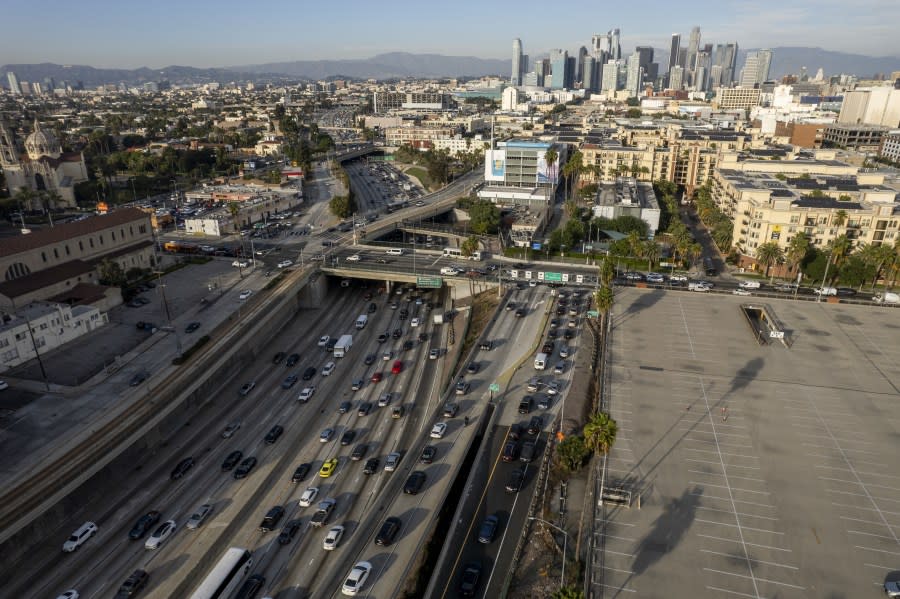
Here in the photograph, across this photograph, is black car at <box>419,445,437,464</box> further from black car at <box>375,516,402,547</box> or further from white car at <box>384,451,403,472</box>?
black car at <box>375,516,402,547</box>

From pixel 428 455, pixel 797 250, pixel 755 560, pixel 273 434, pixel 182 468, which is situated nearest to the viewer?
pixel 755 560

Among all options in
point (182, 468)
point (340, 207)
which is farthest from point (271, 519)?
point (340, 207)

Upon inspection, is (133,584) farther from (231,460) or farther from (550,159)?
(550,159)

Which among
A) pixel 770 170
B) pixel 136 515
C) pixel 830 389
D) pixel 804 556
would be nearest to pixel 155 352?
pixel 136 515

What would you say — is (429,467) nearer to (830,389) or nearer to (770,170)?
(830,389)

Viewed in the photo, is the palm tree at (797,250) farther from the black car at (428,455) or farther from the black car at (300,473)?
the black car at (300,473)
